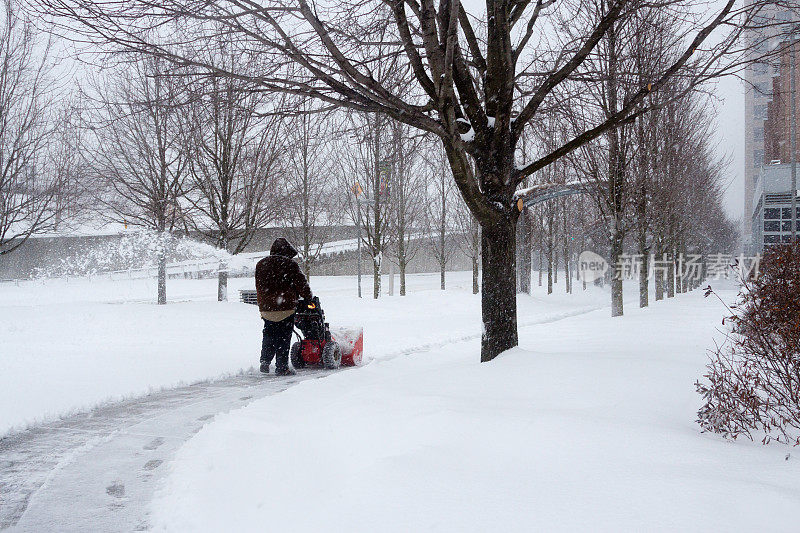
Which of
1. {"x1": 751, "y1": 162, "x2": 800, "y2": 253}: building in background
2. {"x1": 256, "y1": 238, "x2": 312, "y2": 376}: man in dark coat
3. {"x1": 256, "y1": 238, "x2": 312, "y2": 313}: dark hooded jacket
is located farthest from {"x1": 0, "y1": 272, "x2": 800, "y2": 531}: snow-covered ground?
{"x1": 751, "y1": 162, "x2": 800, "y2": 253}: building in background

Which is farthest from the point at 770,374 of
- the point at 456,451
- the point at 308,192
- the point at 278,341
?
the point at 308,192

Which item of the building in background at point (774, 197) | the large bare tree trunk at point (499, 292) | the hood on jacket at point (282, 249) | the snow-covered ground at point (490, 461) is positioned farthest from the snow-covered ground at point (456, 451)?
the building in background at point (774, 197)

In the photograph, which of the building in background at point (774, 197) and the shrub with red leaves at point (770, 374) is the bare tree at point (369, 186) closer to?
the shrub with red leaves at point (770, 374)

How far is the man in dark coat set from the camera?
8.97m

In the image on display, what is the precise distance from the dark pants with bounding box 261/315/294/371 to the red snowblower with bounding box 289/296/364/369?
0.37 metres

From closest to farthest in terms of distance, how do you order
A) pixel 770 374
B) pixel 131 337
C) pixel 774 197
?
pixel 770 374
pixel 131 337
pixel 774 197

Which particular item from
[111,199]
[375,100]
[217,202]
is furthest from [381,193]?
[375,100]

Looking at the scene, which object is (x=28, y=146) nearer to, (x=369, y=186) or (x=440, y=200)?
(x=369, y=186)

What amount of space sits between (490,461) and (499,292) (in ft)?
13.2

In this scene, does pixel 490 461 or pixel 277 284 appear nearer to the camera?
pixel 490 461

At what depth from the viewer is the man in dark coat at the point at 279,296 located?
29.4 feet

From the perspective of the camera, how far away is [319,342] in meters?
9.57

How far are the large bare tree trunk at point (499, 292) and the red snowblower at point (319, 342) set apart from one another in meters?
2.79

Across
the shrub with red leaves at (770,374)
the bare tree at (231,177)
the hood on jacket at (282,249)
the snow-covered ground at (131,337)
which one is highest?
the bare tree at (231,177)
